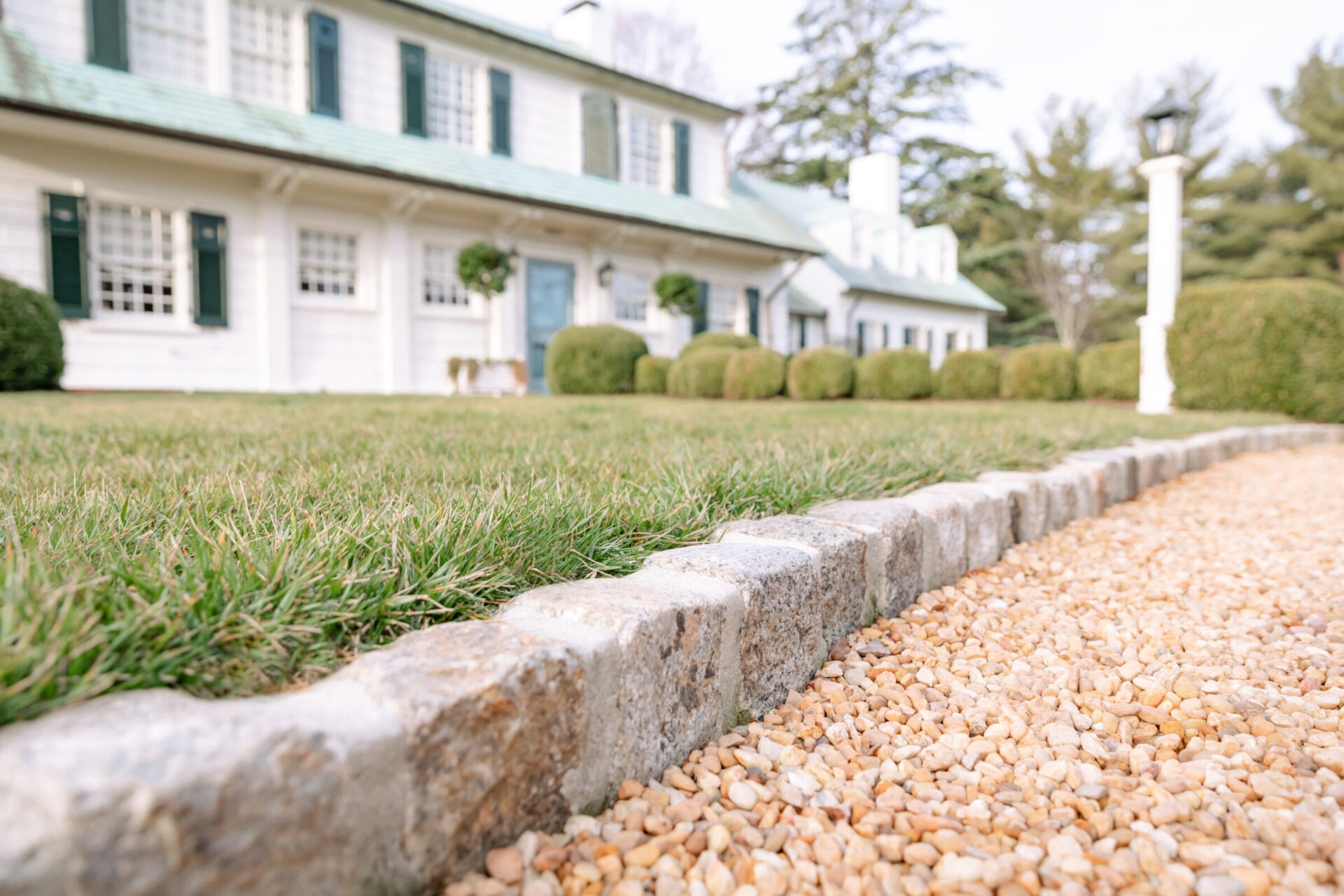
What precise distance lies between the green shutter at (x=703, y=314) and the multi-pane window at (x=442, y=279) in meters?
4.02

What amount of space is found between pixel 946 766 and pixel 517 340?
10.3 meters

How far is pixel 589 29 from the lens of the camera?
42.2 feet

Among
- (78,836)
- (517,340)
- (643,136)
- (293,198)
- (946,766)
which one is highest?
(643,136)

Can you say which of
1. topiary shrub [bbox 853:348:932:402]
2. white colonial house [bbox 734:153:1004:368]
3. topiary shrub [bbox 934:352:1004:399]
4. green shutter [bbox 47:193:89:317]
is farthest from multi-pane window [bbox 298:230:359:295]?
white colonial house [bbox 734:153:1004:368]

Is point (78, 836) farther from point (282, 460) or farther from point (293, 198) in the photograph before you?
point (293, 198)

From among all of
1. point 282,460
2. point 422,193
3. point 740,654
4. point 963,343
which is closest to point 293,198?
point 422,193

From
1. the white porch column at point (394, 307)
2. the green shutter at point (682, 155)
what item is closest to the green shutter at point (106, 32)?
the white porch column at point (394, 307)

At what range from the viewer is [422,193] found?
9320 mm

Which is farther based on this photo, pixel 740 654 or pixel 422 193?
pixel 422 193

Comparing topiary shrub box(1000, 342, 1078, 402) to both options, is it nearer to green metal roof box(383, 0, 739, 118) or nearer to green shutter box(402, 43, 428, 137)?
green metal roof box(383, 0, 739, 118)

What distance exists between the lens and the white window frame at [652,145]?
12.8 m

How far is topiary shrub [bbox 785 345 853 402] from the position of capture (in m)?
9.04

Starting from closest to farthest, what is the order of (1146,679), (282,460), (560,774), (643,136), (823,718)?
(560,774) < (823,718) < (1146,679) < (282,460) < (643,136)

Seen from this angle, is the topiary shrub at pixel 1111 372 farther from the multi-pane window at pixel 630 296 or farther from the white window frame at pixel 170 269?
the white window frame at pixel 170 269
